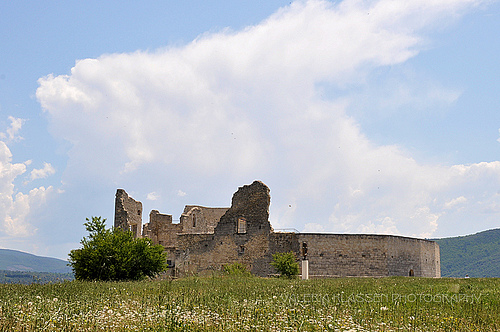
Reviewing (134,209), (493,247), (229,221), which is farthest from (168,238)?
(493,247)

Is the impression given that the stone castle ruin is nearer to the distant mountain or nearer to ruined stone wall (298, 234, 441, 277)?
ruined stone wall (298, 234, 441, 277)

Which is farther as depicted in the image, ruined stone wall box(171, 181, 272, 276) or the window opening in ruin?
the window opening in ruin

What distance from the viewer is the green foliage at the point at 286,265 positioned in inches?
1225

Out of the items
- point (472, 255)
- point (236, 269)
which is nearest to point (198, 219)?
point (236, 269)

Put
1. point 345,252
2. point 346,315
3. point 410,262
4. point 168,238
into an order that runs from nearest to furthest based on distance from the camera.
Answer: point 346,315
point 345,252
point 410,262
point 168,238

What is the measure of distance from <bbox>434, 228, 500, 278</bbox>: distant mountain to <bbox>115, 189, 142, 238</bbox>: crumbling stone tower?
328 ft

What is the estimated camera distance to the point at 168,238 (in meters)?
43.9

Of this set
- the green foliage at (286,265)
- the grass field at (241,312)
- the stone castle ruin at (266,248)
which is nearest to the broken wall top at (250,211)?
the stone castle ruin at (266,248)

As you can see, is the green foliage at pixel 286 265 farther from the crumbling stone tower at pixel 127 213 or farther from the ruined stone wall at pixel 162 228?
the ruined stone wall at pixel 162 228

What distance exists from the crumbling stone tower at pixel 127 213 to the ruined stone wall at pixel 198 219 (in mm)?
4337

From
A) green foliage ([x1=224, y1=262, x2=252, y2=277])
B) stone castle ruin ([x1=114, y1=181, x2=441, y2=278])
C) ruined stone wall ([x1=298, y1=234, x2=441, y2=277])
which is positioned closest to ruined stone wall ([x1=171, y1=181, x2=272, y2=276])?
stone castle ruin ([x1=114, y1=181, x2=441, y2=278])

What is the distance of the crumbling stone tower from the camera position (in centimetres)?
3791

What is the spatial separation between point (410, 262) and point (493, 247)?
11960 centimetres

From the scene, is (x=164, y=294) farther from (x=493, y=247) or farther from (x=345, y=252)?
(x=493, y=247)
